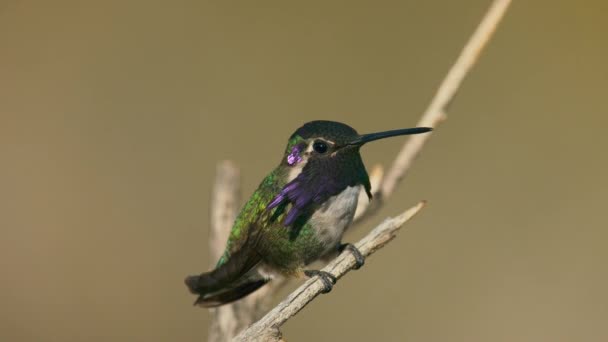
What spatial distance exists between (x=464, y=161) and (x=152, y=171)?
2261 mm

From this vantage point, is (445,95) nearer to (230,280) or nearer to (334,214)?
(334,214)

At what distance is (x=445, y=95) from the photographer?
7.54 ft

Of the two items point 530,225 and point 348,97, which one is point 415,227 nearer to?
point 530,225

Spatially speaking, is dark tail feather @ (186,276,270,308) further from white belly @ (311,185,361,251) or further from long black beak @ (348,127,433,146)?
long black beak @ (348,127,433,146)

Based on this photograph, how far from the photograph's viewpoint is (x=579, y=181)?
4.76 metres

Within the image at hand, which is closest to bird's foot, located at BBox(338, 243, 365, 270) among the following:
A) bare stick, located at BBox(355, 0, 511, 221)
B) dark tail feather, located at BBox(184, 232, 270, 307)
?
dark tail feather, located at BBox(184, 232, 270, 307)

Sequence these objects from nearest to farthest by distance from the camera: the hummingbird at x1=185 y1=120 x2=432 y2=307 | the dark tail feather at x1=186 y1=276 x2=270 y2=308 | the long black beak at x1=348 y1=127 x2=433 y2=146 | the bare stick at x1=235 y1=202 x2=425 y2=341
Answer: the bare stick at x1=235 y1=202 x2=425 y2=341 < the long black beak at x1=348 y1=127 x2=433 y2=146 < the hummingbird at x1=185 y1=120 x2=432 y2=307 < the dark tail feather at x1=186 y1=276 x2=270 y2=308

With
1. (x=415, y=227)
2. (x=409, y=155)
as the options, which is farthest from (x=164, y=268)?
(x=409, y=155)

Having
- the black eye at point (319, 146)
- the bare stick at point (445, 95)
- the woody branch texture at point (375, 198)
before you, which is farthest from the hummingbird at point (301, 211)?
the bare stick at point (445, 95)

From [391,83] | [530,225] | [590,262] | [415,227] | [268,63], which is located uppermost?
[268,63]

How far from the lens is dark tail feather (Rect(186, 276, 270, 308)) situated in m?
2.07

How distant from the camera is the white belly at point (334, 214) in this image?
188 cm

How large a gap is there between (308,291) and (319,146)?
1.29 feet

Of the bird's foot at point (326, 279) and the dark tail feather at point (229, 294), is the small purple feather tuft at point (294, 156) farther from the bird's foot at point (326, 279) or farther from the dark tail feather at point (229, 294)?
the dark tail feather at point (229, 294)
